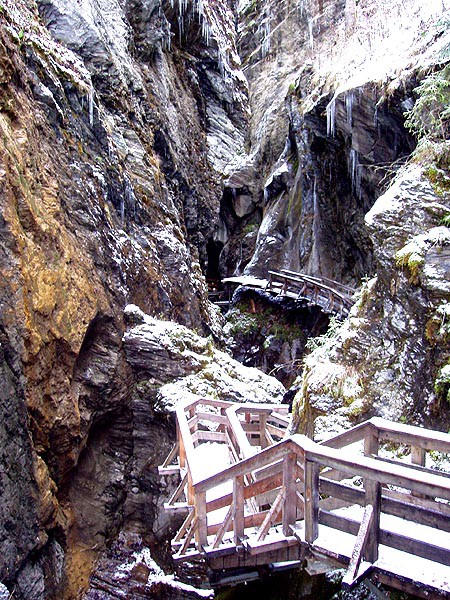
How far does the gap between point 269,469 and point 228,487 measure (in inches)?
79.9

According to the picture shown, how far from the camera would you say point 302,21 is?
29.8m

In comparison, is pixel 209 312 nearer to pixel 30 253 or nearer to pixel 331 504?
pixel 30 253

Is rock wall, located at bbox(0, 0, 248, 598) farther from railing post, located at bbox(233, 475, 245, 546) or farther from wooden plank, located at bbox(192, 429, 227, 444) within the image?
railing post, located at bbox(233, 475, 245, 546)

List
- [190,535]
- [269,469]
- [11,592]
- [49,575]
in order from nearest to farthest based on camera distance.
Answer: [269,469]
[190,535]
[11,592]
[49,575]

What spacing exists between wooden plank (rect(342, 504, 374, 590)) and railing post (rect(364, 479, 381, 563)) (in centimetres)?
2

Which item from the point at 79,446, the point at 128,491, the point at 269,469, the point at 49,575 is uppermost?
the point at 269,469

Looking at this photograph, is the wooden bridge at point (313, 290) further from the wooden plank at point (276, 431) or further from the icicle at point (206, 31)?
the icicle at point (206, 31)

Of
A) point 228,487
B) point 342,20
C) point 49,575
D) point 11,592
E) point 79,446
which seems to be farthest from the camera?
point 342,20

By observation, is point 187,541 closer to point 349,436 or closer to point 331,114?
point 349,436

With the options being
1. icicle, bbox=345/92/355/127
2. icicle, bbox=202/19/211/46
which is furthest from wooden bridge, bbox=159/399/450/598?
icicle, bbox=202/19/211/46

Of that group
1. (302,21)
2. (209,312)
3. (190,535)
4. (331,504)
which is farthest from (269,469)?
(302,21)

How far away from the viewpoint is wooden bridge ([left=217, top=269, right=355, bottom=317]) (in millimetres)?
17058

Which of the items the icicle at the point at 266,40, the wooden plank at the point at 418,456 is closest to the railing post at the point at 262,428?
the wooden plank at the point at 418,456

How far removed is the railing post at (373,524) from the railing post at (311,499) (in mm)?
454
